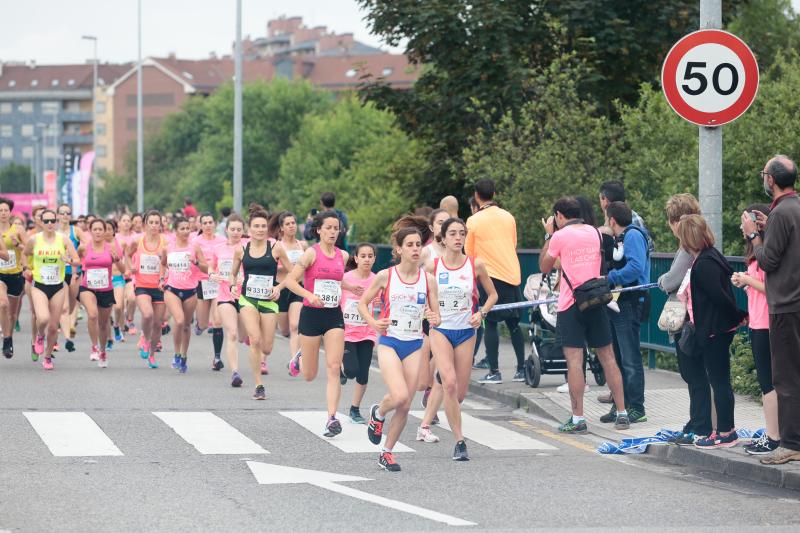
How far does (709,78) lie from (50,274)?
979 cm

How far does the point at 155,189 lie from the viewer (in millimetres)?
128250

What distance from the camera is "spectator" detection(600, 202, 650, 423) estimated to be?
12633 mm

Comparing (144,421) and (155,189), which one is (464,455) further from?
(155,189)

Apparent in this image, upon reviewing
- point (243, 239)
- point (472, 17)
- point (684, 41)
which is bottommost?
point (243, 239)

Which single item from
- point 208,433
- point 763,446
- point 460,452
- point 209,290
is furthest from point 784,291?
point 209,290

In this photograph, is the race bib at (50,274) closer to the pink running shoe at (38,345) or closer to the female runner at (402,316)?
the pink running shoe at (38,345)

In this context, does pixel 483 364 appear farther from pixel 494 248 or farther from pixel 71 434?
pixel 71 434

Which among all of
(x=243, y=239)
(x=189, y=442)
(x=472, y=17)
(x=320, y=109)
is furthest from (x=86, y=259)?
(x=320, y=109)

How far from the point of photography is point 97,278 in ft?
62.7

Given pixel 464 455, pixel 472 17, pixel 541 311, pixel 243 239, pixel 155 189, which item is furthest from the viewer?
pixel 155 189

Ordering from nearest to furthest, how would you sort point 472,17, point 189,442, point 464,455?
point 464,455 → point 189,442 → point 472,17

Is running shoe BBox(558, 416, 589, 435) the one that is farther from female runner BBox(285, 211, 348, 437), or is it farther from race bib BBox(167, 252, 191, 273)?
race bib BBox(167, 252, 191, 273)

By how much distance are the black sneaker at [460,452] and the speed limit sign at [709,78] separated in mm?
2913

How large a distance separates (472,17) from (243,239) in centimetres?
1225
